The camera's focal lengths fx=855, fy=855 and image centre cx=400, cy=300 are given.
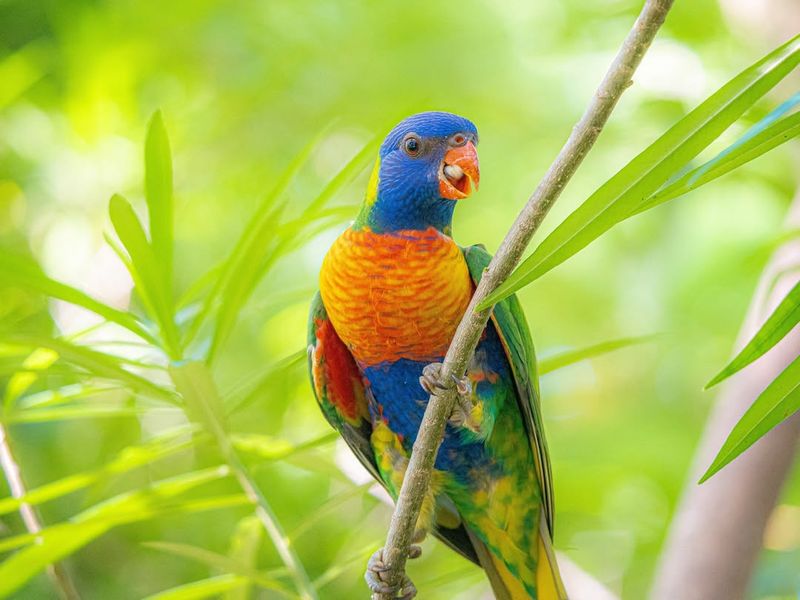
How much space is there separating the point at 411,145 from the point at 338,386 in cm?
68

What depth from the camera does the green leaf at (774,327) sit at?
109 centimetres

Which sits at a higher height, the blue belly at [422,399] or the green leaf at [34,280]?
the green leaf at [34,280]

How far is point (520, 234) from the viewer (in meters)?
1.25

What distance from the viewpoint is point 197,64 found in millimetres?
4246

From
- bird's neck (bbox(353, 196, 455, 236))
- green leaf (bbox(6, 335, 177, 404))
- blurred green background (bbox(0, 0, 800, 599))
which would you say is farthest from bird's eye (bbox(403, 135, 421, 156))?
blurred green background (bbox(0, 0, 800, 599))

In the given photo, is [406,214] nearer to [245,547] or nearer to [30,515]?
[245,547]

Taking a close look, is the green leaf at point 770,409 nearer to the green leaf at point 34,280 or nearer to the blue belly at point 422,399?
the blue belly at point 422,399

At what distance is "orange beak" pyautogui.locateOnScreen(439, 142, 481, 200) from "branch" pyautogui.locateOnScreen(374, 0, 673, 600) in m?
0.58

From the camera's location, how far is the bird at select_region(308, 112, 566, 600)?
2020 mm

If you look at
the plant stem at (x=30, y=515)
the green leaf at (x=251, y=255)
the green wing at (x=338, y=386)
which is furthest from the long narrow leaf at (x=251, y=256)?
the plant stem at (x=30, y=515)

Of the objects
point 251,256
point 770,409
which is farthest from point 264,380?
point 770,409

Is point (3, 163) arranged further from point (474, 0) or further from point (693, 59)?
point (693, 59)

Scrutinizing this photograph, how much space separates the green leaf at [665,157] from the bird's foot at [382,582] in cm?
108

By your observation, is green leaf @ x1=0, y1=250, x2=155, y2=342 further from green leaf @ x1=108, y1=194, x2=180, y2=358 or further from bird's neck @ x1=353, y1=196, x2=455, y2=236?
bird's neck @ x1=353, y1=196, x2=455, y2=236
